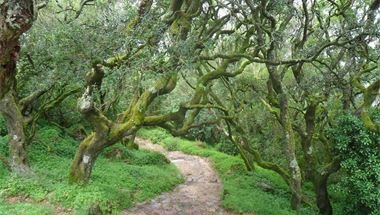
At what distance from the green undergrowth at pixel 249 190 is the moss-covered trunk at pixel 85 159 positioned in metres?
5.18

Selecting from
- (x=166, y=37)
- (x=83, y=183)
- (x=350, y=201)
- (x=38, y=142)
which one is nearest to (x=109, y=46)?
(x=166, y=37)

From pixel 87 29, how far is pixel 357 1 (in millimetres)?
10294

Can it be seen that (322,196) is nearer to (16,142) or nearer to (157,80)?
(157,80)

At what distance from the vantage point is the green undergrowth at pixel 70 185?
35.1ft

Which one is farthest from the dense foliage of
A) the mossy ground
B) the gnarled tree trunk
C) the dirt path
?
the dirt path

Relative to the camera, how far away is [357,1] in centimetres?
1468


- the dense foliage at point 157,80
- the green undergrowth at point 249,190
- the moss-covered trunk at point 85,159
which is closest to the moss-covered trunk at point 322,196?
the dense foliage at point 157,80

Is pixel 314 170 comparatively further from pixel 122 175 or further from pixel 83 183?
pixel 83 183

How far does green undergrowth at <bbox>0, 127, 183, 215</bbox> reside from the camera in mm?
10688

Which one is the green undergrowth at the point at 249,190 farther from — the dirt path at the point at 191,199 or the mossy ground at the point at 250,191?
the dirt path at the point at 191,199

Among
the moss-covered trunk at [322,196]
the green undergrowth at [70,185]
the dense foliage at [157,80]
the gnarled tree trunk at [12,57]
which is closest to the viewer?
the gnarled tree trunk at [12,57]

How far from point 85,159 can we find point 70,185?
2.92ft

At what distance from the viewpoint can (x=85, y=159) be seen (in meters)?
11.8

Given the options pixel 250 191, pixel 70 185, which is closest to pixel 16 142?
pixel 70 185
